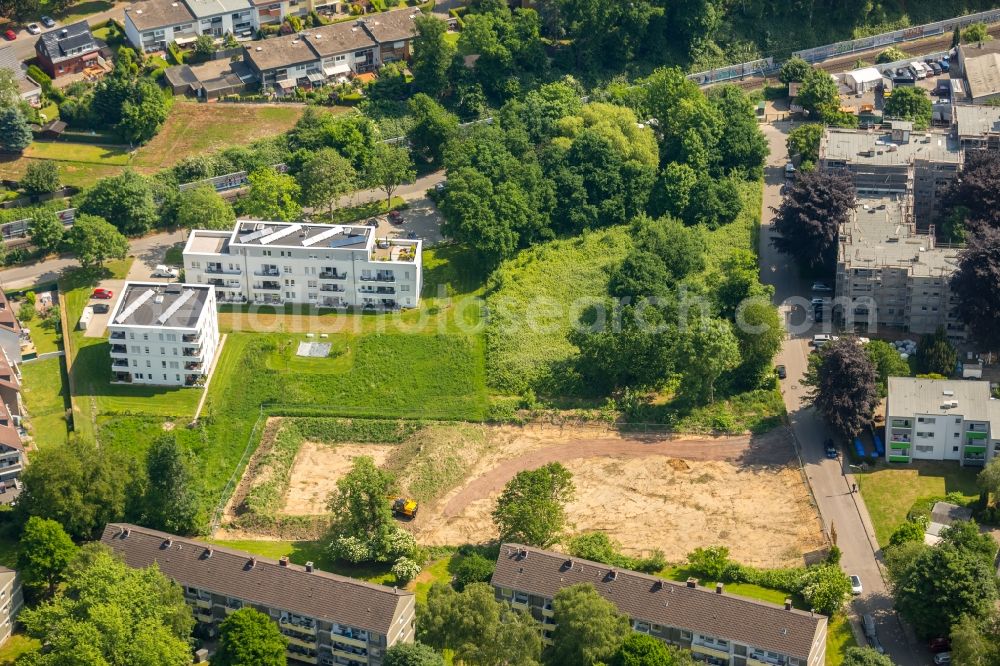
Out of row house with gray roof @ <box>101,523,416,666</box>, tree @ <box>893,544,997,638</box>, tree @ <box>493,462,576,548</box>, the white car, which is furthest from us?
the white car

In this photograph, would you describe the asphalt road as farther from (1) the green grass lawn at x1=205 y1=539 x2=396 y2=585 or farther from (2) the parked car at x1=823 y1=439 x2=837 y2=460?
(1) the green grass lawn at x1=205 y1=539 x2=396 y2=585

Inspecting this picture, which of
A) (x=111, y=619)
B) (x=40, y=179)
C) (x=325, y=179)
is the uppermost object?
(x=40, y=179)

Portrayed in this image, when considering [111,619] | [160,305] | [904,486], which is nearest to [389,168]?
[160,305]

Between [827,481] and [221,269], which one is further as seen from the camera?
[221,269]

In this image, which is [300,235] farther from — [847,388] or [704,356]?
[847,388]

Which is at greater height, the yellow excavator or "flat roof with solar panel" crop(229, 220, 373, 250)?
"flat roof with solar panel" crop(229, 220, 373, 250)

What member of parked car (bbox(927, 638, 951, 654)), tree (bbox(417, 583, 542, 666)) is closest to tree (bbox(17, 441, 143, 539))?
tree (bbox(417, 583, 542, 666))

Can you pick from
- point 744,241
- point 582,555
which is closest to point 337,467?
point 582,555
